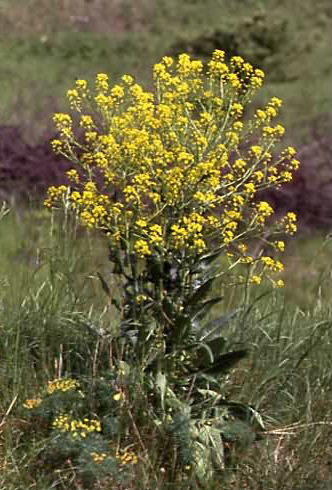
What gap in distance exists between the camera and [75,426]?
289 cm

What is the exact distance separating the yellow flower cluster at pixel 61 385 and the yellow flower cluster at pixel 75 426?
0.09 m

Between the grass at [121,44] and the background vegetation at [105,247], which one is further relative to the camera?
the grass at [121,44]

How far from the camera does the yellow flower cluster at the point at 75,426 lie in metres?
2.84

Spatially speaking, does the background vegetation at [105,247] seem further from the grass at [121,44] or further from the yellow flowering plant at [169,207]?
the yellow flowering plant at [169,207]

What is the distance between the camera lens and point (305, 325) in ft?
13.0

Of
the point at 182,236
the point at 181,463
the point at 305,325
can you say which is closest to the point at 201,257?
the point at 182,236

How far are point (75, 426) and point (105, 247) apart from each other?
11.0 feet

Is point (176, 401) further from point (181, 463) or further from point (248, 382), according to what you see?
point (248, 382)

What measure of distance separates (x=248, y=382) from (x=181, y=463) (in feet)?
1.90

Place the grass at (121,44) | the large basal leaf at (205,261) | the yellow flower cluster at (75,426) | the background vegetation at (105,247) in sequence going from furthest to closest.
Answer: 1. the grass at (121,44)
2. the background vegetation at (105,247)
3. the large basal leaf at (205,261)
4. the yellow flower cluster at (75,426)

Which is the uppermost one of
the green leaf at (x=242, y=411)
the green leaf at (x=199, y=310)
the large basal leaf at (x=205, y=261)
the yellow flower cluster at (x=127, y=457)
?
the large basal leaf at (x=205, y=261)

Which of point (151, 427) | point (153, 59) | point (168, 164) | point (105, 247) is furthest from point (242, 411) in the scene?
point (153, 59)

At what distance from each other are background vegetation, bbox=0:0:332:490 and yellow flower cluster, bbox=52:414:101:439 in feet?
0.43

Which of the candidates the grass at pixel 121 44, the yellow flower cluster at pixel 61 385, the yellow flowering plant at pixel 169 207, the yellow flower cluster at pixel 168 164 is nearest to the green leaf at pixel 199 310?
the yellow flowering plant at pixel 169 207
